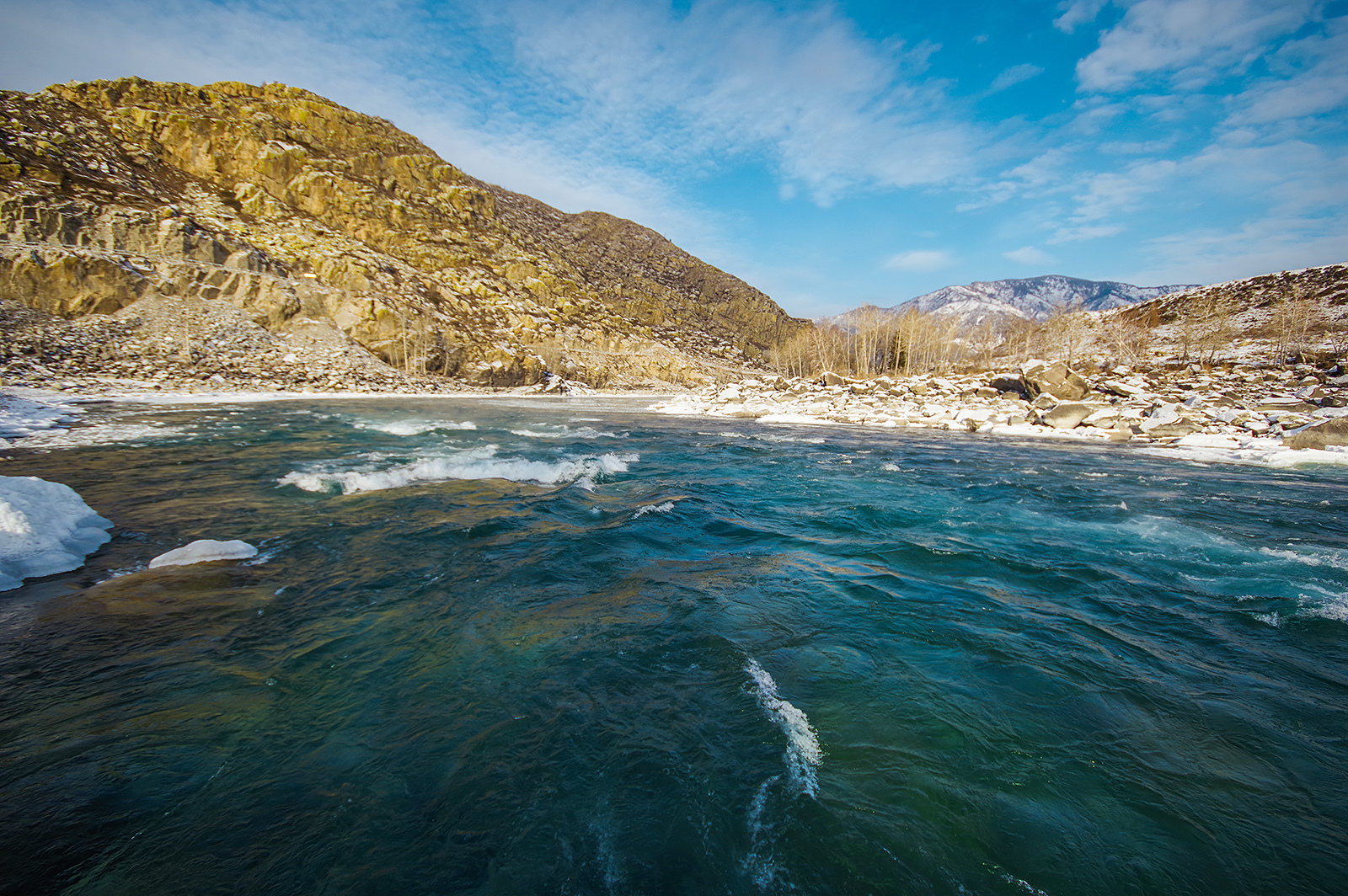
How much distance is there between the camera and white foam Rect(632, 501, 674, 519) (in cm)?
760

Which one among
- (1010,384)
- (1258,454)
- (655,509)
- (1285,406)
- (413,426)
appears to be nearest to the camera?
(655,509)

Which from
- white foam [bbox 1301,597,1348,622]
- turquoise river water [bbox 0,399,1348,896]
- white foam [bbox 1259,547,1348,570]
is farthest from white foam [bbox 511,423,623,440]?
white foam [bbox 1301,597,1348,622]

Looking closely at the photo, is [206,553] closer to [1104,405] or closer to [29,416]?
[29,416]

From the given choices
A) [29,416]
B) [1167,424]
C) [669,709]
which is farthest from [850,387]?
[29,416]

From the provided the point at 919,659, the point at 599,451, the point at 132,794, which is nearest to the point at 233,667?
the point at 132,794

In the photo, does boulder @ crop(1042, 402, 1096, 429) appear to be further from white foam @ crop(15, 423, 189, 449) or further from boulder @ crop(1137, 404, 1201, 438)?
white foam @ crop(15, 423, 189, 449)

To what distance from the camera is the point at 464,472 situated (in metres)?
9.95

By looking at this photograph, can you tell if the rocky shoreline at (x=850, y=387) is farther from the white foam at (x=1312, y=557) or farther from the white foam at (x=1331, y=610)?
the white foam at (x=1331, y=610)

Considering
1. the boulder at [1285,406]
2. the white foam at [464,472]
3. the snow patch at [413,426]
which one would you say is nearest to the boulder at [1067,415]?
the boulder at [1285,406]

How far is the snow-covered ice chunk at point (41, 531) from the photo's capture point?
4.43 m

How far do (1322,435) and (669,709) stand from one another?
21964mm

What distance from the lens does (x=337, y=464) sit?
9969 mm

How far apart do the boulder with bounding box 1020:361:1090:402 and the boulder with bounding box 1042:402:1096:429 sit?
4900mm

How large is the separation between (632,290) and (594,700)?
110 meters
